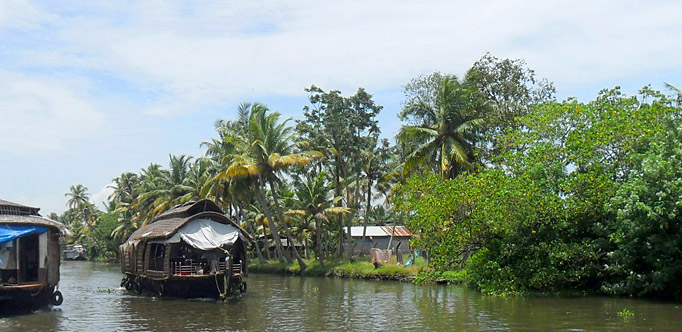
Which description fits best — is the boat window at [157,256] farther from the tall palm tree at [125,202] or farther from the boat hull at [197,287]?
the tall palm tree at [125,202]

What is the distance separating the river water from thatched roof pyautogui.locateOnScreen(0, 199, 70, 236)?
8.73ft

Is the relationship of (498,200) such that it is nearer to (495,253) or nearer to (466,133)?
(495,253)

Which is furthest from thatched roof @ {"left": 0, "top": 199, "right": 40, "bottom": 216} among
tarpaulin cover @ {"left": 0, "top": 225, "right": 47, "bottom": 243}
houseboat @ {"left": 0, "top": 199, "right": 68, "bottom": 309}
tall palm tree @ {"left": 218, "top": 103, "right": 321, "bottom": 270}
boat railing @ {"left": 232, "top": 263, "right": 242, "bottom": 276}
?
tall palm tree @ {"left": 218, "top": 103, "right": 321, "bottom": 270}

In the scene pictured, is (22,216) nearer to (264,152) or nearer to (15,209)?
(15,209)

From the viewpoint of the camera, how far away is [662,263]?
63.3ft

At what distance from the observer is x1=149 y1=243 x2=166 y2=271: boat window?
25.4 meters

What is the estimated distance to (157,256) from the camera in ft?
85.0

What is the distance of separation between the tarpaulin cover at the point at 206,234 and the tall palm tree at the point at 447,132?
1014 centimetres

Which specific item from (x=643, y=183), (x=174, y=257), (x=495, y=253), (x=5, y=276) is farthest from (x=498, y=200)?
(x=5, y=276)

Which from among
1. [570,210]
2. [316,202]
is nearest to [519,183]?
[570,210]

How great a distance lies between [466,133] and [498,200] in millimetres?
8657

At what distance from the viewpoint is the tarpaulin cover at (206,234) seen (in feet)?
74.5

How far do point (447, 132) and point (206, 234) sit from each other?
40.9 feet

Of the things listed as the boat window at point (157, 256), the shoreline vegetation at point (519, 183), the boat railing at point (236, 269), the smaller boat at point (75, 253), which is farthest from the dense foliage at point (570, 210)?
the smaller boat at point (75, 253)
